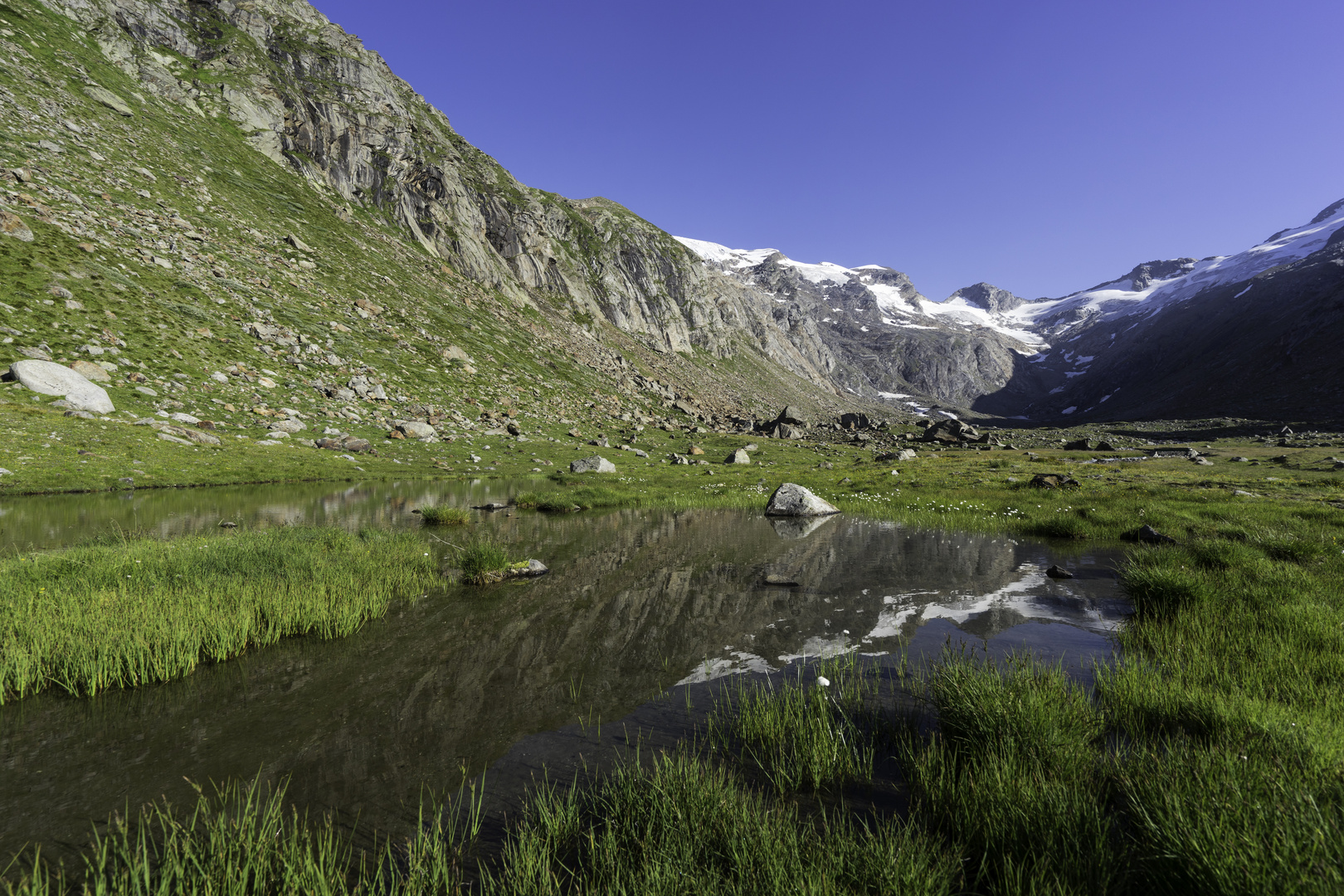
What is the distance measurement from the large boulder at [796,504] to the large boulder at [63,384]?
3771cm

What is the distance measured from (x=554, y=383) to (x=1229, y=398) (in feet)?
626

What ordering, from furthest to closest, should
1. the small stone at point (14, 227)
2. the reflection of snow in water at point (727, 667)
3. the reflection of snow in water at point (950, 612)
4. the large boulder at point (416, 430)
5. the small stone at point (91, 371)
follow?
1. the large boulder at point (416, 430)
2. the small stone at point (14, 227)
3. the small stone at point (91, 371)
4. the reflection of snow in water at point (950, 612)
5. the reflection of snow in water at point (727, 667)

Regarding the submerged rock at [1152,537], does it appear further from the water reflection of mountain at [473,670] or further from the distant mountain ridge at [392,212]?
the distant mountain ridge at [392,212]

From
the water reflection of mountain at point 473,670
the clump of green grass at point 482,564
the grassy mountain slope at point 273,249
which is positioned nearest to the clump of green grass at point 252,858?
the water reflection of mountain at point 473,670

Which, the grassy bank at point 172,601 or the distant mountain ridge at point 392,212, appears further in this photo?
the distant mountain ridge at point 392,212

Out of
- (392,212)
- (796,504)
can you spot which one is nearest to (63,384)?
(796,504)

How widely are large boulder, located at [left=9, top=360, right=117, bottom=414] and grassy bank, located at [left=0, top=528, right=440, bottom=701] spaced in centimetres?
2316

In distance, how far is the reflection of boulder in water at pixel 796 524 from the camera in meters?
20.8

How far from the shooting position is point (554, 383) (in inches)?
2776

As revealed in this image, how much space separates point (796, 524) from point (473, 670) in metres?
17.8

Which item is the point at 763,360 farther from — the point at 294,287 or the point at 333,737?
the point at 333,737

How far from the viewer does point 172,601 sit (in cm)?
891

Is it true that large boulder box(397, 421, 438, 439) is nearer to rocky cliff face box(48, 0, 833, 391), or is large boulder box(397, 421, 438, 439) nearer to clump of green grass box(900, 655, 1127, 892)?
clump of green grass box(900, 655, 1127, 892)

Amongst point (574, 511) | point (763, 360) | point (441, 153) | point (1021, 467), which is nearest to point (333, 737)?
point (574, 511)
